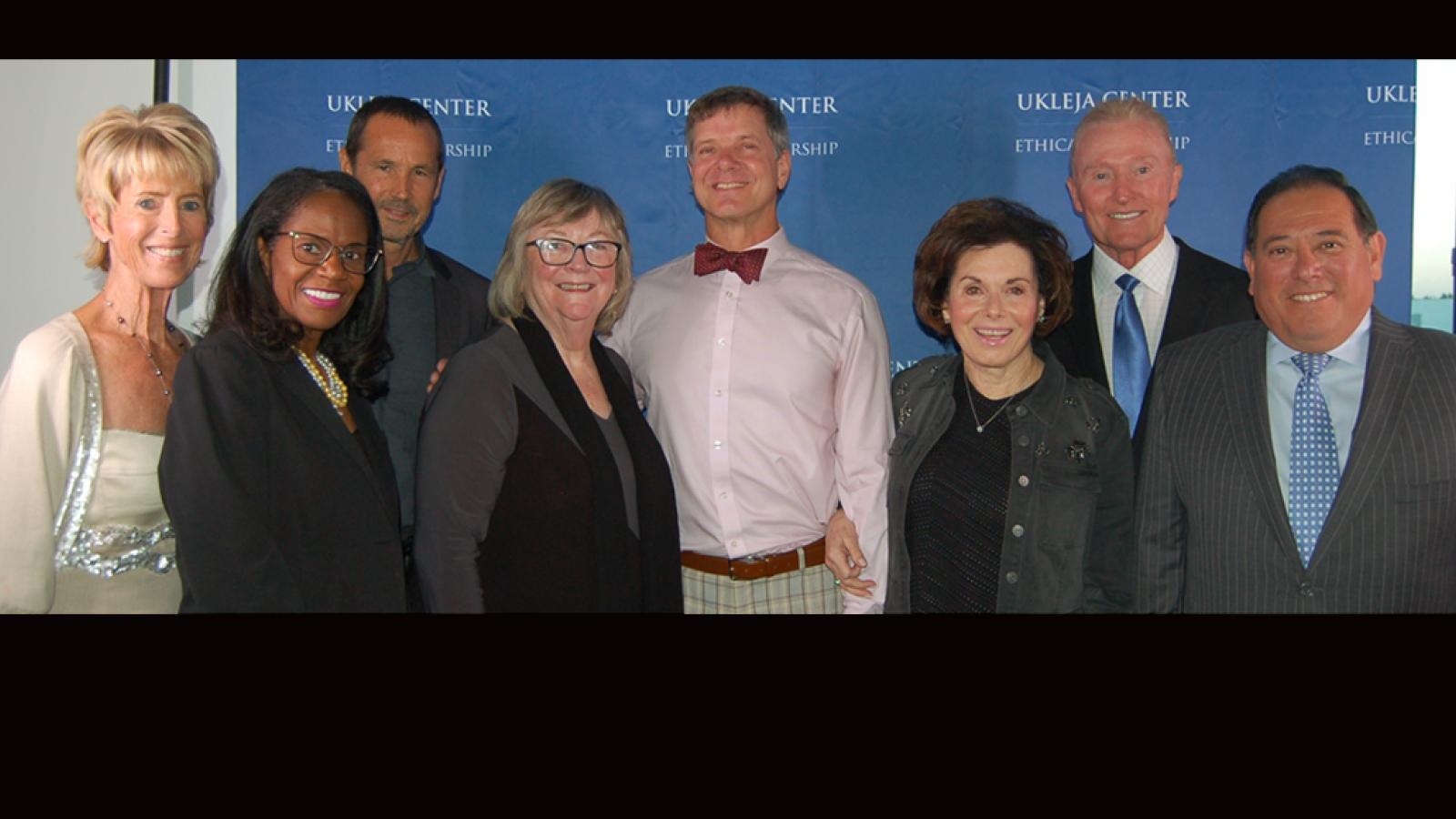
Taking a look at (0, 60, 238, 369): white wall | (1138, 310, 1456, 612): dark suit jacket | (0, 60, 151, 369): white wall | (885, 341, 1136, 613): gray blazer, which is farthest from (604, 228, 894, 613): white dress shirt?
(0, 60, 151, 369): white wall

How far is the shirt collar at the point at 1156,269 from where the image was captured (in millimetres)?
3299

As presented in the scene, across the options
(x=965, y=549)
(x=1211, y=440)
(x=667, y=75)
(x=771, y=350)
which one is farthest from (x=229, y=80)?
(x=1211, y=440)

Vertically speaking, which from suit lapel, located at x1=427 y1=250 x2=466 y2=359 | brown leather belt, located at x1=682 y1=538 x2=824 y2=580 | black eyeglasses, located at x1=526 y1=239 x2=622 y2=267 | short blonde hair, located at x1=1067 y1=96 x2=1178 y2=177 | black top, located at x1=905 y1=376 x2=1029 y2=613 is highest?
short blonde hair, located at x1=1067 y1=96 x2=1178 y2=177

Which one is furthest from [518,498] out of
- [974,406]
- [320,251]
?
[974,406]

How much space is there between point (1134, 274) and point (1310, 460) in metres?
0.90

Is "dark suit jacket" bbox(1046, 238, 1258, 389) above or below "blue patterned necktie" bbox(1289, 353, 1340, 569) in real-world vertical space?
above

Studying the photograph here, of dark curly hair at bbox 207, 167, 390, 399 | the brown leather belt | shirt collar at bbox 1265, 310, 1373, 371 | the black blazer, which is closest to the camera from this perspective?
the black blazer

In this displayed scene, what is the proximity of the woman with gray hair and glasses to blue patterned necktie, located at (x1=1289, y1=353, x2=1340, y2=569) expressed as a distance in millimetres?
1748

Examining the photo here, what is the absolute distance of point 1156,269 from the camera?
3307 millimetres

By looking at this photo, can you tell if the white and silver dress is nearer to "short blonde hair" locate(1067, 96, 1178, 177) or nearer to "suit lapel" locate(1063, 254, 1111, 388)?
"suit lapel" locate(1063, 254, 1111, 388)

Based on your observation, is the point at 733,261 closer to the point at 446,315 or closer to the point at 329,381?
the point at 446,315

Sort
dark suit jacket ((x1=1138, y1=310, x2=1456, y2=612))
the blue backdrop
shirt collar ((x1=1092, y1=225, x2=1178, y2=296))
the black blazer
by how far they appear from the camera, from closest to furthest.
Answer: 1. the black blazer
2. dark suit jacket ((x1=1138, y1=310, x2=1456, y2=612))
3. shirt collar ((x1=1092, y1=225, x2=1178, y2=296))
4. the blue backdrop

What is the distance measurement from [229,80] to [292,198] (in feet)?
7.10

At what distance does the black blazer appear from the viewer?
2199mm
